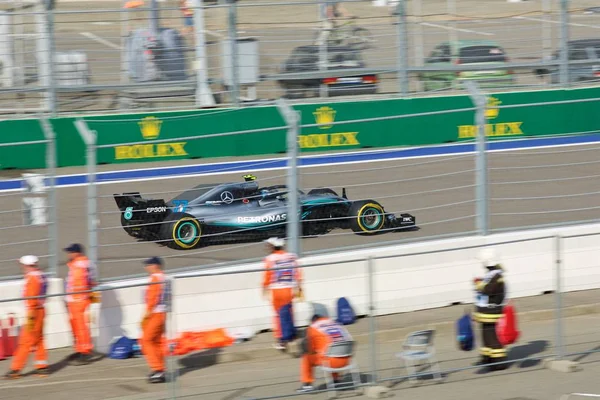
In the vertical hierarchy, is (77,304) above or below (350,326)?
above

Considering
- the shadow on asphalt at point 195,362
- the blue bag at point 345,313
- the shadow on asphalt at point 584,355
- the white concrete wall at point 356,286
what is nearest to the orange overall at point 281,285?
the white concrete wall at point 356,286

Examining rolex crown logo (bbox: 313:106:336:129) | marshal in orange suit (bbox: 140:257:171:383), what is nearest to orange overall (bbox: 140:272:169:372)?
marshal in orange suit (bbox: 140:257:171:383)

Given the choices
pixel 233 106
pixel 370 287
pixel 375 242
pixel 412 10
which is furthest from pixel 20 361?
pixel 412 10

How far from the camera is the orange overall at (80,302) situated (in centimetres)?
1091

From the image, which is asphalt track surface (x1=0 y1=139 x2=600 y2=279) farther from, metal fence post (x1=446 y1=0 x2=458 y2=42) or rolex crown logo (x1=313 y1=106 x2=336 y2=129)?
metal fence post (x1=446 y1=0 x2=458 y2=42)

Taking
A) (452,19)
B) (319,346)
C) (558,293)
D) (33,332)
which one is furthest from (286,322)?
(452,19)

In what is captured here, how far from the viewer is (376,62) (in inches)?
680

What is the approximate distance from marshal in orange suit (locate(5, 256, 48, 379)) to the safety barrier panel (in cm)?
416

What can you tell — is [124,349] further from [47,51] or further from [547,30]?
[547,30]

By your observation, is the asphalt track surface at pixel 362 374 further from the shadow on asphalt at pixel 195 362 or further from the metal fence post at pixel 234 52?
the metal fence post at pixel 234 52

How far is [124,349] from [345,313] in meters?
2.36

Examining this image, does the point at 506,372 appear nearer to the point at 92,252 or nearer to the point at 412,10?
the point at 92,252

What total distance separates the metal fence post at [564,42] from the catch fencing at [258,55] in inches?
0.8

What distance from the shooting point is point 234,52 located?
16.5m
